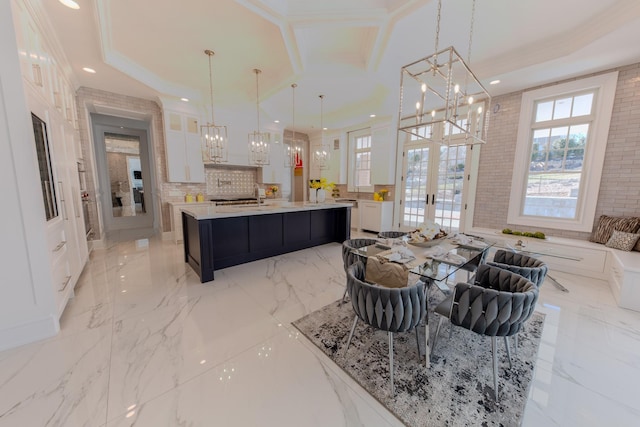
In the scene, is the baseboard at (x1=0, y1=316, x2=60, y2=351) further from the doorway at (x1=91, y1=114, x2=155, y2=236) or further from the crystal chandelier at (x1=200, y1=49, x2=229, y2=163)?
the doorway at (x1=91, y1=114, x2=155, y2=236)

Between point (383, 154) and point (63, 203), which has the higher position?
point (383, 154)

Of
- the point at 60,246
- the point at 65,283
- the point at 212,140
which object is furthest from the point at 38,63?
the point at 65,283

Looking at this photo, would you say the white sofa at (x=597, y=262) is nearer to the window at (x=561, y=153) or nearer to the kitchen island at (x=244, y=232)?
the window at (x=561, y=153)

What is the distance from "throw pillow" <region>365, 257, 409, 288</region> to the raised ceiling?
2.67 metres

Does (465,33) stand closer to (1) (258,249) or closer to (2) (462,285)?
(2) (462,285)

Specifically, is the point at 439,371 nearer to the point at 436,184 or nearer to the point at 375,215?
the point at 436,184

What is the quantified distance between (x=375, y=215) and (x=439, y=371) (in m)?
4.68

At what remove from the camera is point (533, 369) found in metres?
1.76

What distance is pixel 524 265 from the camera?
7.17 feet

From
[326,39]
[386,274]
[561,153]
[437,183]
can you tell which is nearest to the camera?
[386,274]

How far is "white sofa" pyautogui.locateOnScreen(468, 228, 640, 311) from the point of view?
103 inches

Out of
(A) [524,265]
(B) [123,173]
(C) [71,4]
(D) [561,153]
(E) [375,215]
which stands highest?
(C) [71,4]

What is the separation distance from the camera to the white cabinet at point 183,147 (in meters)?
4.96

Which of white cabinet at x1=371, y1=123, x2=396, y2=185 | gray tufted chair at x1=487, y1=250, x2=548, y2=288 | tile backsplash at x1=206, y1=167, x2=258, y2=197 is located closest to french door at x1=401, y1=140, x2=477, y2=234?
white cabinet at x1=371, y1=123, x2=396, y2=185
